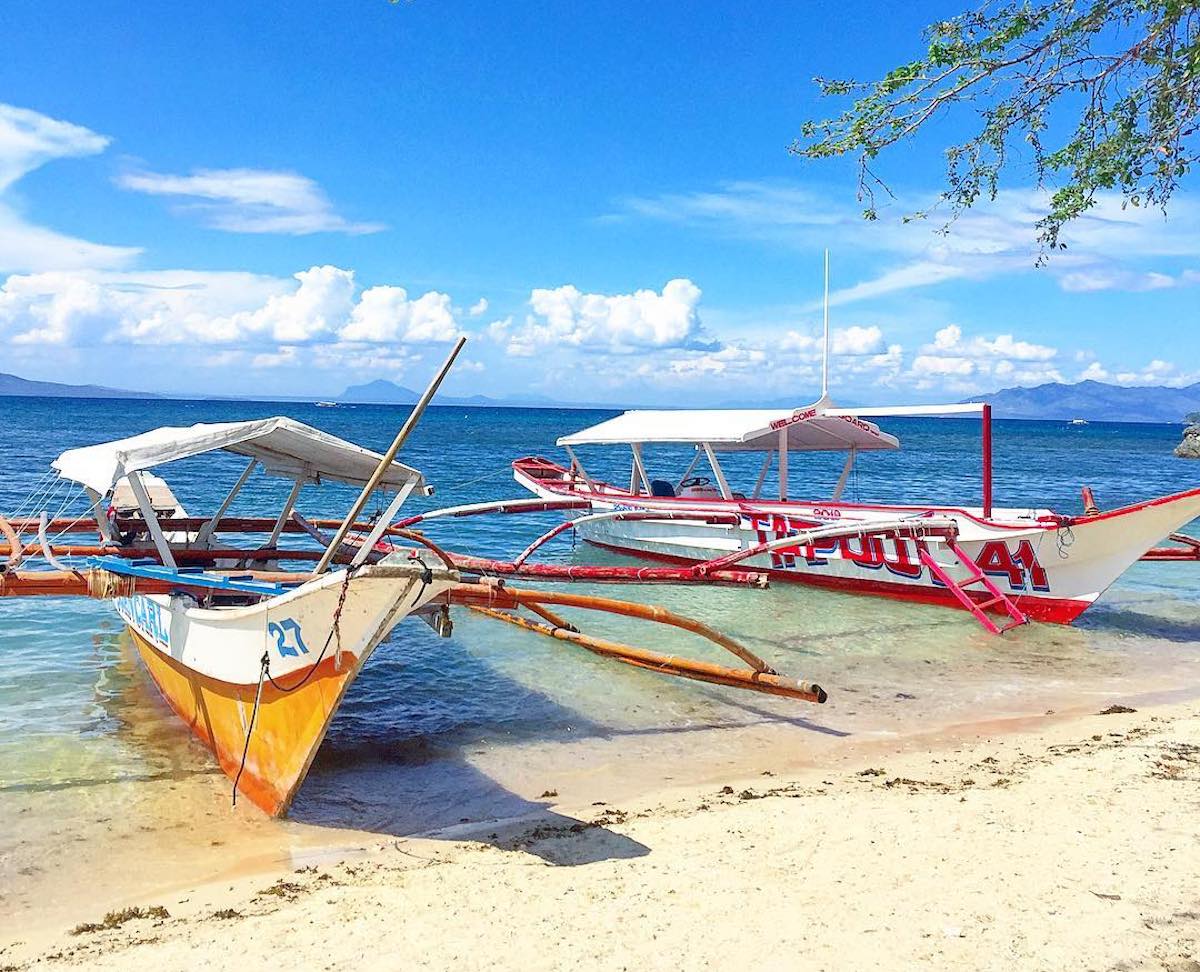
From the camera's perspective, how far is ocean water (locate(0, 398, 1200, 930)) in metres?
6.27

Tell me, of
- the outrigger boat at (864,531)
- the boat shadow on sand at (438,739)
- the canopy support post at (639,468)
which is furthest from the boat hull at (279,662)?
the canopy support post at (639,468)

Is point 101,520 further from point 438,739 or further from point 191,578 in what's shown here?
point 438,739

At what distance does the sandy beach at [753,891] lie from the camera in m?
4.21

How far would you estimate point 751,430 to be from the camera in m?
14.5

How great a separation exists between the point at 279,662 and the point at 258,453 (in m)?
2.54

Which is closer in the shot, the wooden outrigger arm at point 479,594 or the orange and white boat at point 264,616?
the orange and white boat at point 264,616

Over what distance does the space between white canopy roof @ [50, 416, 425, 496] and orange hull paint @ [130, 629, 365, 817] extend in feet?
5.62

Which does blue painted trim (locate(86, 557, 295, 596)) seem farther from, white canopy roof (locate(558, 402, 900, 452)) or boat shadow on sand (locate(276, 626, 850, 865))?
white canopy roof (locate(558, 402, 900, 452))

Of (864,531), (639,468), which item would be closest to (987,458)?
(864,531)

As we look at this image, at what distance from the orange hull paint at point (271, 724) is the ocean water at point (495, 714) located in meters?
0.20

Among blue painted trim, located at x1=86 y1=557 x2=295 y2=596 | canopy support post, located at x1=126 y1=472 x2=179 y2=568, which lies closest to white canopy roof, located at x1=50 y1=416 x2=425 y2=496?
canopy support post, located at x1=126 y1=472 x2=179 y2=568

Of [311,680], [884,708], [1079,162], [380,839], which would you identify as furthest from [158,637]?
[1079,162]

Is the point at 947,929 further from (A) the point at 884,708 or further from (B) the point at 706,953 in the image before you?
(A) the point at 884,708

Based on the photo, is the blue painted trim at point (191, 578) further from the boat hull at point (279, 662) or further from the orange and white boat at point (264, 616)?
the boat hull at point (279, 662)
